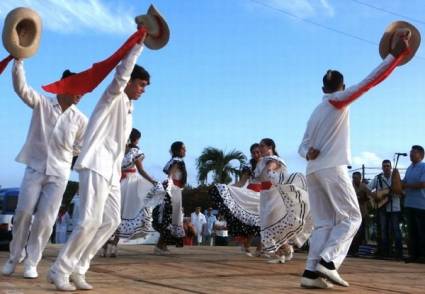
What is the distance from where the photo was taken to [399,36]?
495cm

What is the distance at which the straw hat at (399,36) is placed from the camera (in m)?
5.01

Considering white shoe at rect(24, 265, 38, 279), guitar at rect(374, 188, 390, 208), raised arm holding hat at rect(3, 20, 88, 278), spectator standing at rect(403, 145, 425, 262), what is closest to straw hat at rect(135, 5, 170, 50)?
raised arm holding hat at rect(3, 20, 88, 278)

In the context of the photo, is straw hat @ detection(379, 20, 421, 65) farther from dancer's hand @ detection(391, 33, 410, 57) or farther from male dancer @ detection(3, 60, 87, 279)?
male dancer @ detection(3, 60, 87, 279)

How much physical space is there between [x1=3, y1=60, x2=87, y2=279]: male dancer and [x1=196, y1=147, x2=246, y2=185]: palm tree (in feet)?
103

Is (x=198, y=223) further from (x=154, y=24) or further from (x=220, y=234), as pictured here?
(x=154, y=24)

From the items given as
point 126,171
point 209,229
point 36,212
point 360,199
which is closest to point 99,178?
point 36,212

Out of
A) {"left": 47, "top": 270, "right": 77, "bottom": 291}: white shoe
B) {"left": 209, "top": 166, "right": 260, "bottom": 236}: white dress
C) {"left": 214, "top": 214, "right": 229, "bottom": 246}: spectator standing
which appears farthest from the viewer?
{"left": 214, "top": 214, "right": 229, "bottom": 246}: spectator standing

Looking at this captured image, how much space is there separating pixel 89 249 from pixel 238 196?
4.52 m

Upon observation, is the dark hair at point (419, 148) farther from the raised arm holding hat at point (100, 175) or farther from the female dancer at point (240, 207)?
the raised arm holding hat at point (100, 175)

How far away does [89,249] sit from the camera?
4543 millimetres

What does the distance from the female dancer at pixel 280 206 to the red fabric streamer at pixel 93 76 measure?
4.03 metres

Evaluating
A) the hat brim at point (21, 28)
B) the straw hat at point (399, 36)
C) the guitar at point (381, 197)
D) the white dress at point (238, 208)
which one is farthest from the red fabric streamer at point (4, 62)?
the guitar at point (381, 197)

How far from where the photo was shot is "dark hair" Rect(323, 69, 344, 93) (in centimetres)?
530

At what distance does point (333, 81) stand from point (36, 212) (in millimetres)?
2903
